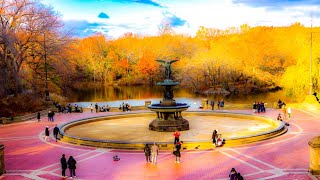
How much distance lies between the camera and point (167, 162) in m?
20.2

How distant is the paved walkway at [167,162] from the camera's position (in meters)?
18.0

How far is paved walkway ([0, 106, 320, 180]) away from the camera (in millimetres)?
18047

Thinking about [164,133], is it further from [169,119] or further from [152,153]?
[152,153]

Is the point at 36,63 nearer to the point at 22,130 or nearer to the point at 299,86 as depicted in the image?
the point at 22,130

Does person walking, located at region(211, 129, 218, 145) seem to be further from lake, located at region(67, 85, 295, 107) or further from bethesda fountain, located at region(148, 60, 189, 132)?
lake, located at region(67, 85, 295, 107)

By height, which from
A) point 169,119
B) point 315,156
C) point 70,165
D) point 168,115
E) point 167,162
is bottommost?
point 167,162

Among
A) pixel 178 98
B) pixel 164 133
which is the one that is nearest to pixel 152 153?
pixel 164 133

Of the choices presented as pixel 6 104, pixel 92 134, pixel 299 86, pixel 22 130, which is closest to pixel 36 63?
pixel 6 104

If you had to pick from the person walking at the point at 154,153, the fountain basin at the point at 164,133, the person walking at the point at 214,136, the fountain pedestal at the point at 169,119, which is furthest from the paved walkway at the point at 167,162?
the fountain pedestal at the point at 169,119

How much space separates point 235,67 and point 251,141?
58.8 m

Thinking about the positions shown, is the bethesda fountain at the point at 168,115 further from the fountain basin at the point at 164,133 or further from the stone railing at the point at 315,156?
the stone railing at the point at 315,156

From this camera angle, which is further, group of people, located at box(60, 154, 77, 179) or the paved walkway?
the paved walkway

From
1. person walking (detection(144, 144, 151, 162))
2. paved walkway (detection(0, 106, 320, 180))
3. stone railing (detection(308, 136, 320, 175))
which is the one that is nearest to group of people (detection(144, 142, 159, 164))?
person walking (detection(144, 144, 151, 162))

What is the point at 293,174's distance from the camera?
58.1 ft
